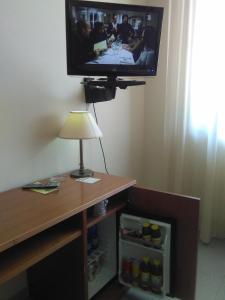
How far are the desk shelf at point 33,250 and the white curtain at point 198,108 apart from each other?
1423 millimetres

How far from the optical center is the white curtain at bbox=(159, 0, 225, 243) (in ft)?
7.20

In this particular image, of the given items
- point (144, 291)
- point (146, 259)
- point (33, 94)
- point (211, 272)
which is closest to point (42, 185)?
point (33, 94)

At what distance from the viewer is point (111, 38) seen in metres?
1.62

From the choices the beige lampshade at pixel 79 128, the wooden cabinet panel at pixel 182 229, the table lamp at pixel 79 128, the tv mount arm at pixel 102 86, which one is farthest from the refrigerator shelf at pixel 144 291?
the tv mount arm at pixel 102 86

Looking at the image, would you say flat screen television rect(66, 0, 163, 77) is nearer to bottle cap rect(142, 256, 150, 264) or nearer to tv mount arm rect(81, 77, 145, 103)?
tv mount arm rect(81, 77, 145, 103)

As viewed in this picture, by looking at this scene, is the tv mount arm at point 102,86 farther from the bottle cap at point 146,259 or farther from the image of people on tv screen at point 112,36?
the bottle cap at point 146,259

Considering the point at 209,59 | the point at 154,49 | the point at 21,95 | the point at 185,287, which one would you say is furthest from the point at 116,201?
the point at 209,59

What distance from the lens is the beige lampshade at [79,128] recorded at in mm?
1677

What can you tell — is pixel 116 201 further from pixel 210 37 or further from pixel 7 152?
pixel 210 37

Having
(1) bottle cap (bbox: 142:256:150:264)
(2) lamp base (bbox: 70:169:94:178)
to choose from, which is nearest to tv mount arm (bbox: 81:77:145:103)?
(2) lamp base (bbox: 70:169:94:178)

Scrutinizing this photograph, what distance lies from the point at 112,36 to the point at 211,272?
1.77m

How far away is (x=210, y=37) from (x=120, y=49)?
3.01ft

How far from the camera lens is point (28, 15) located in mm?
1559

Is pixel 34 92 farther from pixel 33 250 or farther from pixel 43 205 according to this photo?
pixel 33 250
